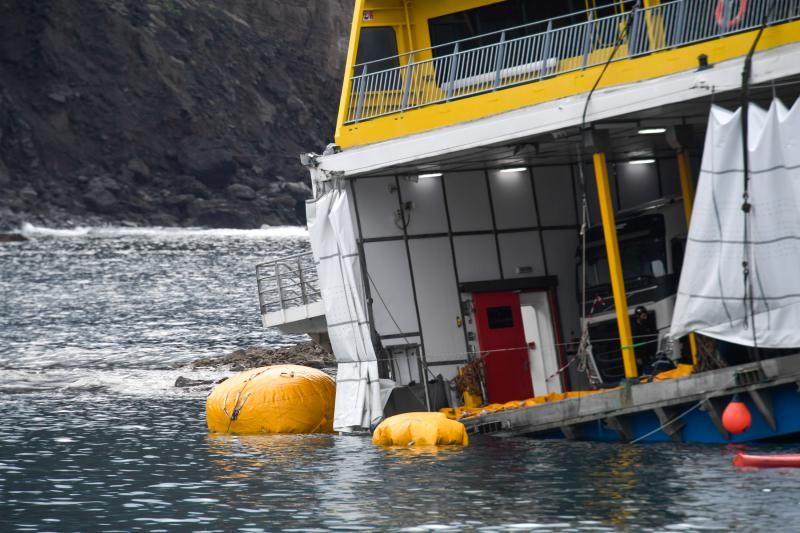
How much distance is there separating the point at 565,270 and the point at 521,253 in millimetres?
1108

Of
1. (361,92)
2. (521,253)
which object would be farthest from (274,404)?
(361,92)

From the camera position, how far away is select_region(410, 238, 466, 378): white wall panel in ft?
92.2

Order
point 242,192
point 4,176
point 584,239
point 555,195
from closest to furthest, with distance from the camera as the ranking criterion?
point 584,239 → point 555,195 → point 4,176 → point 242,192

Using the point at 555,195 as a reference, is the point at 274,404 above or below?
below

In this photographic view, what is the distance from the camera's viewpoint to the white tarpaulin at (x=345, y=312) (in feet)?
87.2

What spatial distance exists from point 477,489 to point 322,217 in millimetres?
9132

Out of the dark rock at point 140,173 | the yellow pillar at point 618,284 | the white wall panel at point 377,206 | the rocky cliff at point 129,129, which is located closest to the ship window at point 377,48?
the white wall panel at point 377,206

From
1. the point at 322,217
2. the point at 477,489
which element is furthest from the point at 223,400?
the point at 477,489

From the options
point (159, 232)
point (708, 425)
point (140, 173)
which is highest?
point (140, 173)

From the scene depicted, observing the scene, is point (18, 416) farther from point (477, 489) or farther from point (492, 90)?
point (477, 489)

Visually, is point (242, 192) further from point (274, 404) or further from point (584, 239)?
point (584, 239)

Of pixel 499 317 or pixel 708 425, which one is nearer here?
pixel 708 425

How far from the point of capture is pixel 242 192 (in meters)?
173

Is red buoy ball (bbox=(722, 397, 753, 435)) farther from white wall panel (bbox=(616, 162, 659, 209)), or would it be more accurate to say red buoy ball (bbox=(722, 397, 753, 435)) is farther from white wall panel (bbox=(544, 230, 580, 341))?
white wall panel (bbox=(616, 162, 659, 209))
